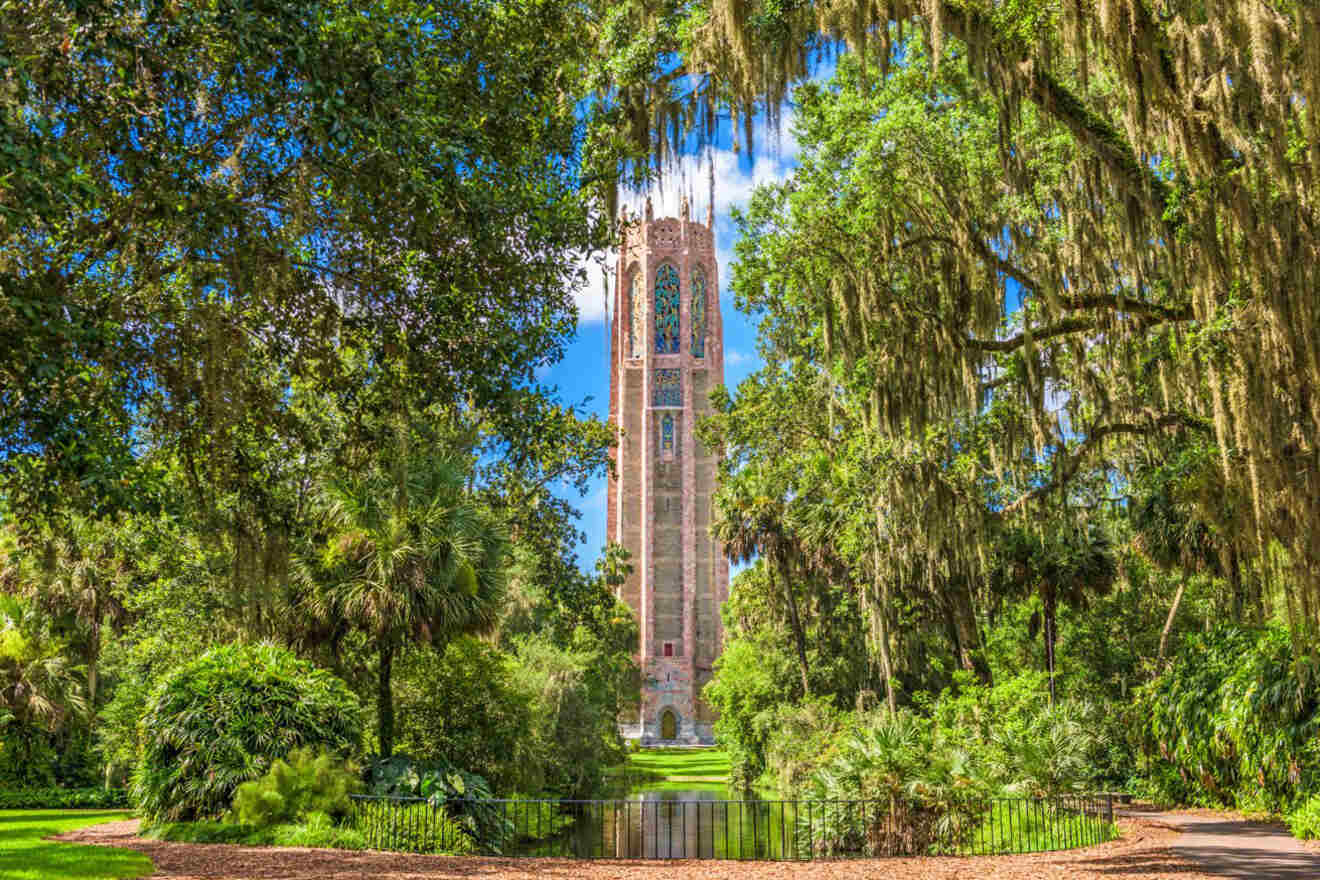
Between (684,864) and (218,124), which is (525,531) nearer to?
(684,864)

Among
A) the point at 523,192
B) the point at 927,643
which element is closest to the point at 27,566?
the point at 523,192

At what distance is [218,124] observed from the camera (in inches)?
346

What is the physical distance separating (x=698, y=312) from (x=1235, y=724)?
233 feet

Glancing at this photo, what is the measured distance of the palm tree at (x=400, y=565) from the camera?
51.8ft

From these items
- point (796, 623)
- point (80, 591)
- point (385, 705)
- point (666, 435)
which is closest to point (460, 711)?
point (385, 705)

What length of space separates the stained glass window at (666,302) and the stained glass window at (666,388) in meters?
3.05

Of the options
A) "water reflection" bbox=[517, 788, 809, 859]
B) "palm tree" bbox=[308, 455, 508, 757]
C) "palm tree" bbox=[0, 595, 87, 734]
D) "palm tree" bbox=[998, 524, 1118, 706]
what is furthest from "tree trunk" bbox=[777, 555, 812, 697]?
"palm tree" bbox=[0, 595, 87, 734]

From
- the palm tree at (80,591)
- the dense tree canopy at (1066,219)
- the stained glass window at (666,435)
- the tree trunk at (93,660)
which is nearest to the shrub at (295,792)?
the dense tree canopy at (1066,219)

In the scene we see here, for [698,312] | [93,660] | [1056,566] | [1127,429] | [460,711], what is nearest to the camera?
[1127,429]

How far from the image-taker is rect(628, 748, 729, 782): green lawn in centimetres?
4500

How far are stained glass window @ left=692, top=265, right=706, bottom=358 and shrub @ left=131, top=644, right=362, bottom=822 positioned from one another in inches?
2731

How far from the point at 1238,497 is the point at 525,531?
18875 millimetres

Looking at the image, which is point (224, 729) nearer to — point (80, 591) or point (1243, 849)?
point (1243, 849)

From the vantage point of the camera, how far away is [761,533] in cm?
3228
